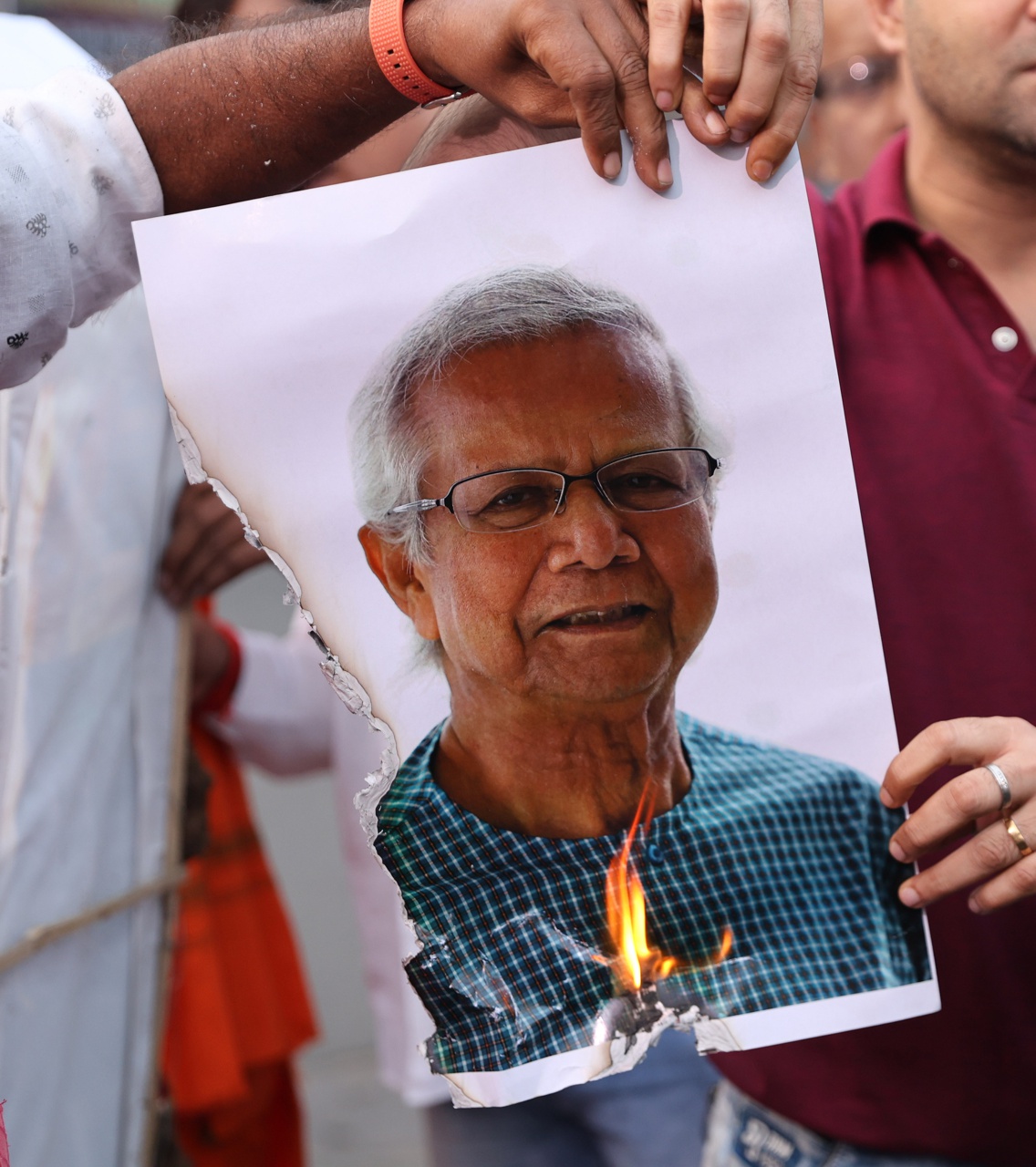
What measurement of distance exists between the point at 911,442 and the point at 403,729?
551 millimetres

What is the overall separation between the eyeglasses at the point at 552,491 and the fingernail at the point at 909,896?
0.30m

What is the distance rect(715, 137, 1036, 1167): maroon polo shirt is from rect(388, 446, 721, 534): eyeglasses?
0.33 meters

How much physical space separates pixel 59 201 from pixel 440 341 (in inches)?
10.2

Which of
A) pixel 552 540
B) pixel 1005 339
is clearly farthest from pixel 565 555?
pixel 1005 339

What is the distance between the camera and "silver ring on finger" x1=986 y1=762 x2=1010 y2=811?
0.77 m

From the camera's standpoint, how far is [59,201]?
29.8 inches

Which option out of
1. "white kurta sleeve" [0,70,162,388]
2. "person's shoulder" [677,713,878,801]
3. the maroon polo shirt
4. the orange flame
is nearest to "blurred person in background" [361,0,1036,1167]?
the maroon polo shirt

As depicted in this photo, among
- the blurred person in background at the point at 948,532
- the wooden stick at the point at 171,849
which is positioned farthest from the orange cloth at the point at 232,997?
the blurred person in background at the point at 948,532

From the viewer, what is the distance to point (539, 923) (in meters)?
0.78

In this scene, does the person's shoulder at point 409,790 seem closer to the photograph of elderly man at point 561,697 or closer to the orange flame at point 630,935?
the photograph of elderly man at point 561,697

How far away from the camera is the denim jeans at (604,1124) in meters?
1.59

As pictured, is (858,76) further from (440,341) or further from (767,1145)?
(767,1145)

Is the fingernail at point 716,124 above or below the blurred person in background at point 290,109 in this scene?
below

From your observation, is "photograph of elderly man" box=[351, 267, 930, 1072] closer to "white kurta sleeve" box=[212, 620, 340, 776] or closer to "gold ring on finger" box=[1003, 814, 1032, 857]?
"gold ring on finger" box=[1003, 814, 1032, 857]
